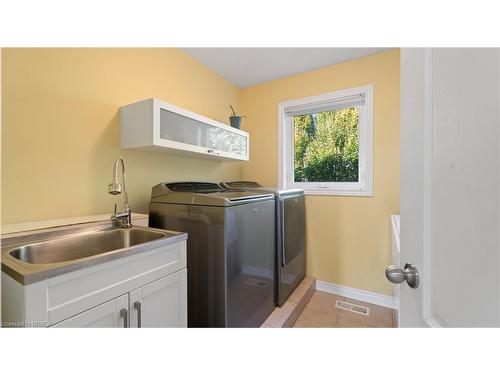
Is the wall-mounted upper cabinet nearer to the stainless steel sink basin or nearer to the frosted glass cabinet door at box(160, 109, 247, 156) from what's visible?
the frosted glass cabinet door at box(160, 109, 247, 156)

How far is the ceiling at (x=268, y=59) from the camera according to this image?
6.65ft

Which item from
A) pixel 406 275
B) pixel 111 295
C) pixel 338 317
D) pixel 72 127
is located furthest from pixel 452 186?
pixel 338 317

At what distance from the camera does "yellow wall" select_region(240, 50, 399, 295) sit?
2.04 m

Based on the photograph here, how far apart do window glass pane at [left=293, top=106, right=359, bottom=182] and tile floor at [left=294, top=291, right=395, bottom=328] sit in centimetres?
132

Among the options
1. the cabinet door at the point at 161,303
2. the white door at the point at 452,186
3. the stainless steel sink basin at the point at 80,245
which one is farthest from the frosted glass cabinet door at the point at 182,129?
the white door at the point at 452,186

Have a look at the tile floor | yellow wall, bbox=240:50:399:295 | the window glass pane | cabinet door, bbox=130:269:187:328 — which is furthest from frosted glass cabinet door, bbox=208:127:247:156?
the tile floor

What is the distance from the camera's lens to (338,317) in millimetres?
1946

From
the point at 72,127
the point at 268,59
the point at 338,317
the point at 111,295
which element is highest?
the point at 268,59

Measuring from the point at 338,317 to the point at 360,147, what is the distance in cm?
172

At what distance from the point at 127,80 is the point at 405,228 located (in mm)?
1973

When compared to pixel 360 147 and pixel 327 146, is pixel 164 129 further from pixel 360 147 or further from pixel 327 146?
pixel 360 147

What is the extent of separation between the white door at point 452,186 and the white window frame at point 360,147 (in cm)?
169

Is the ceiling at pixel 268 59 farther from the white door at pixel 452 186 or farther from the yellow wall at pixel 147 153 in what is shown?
the white door at pixel 452 186
